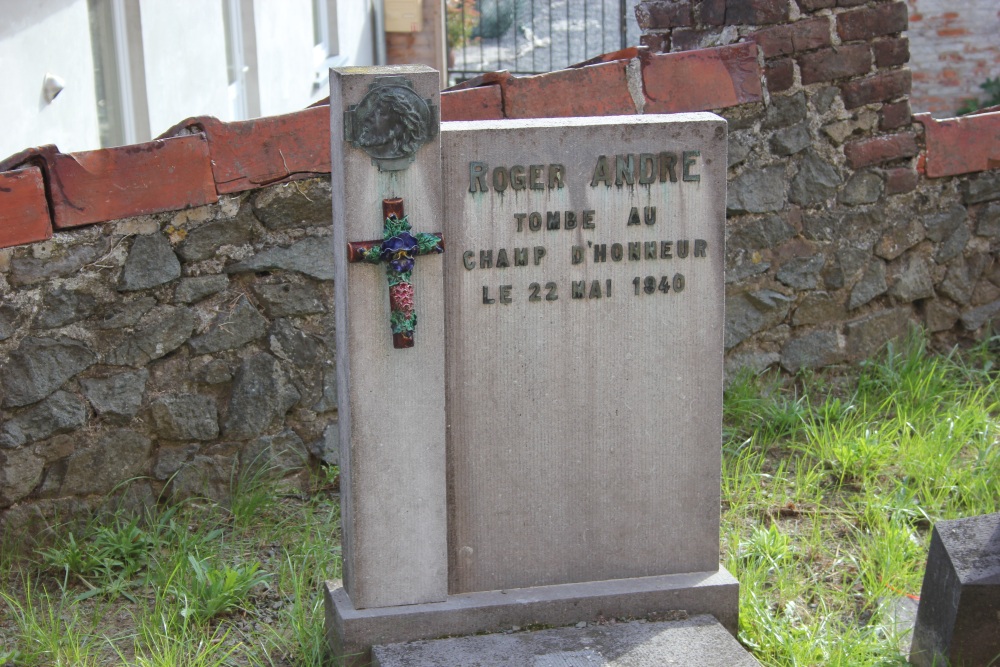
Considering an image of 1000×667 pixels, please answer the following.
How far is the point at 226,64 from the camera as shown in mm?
6988

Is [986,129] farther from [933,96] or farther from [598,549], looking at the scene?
[933,96]

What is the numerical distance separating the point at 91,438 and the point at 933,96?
802 centimetres

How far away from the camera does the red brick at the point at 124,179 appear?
11.1 ft

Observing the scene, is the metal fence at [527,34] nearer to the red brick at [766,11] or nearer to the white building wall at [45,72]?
the white building wall at [45,72]

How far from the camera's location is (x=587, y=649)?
2875 millimetres

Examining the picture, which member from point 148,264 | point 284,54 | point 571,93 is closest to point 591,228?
point 571,93

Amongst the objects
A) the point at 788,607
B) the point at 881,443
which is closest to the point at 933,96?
the point at 881,443

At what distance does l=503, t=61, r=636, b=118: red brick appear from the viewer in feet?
13.0

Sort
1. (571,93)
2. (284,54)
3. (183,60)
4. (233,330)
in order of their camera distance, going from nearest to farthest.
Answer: (233,330) < (571,93) < (183,60) < (284,54)

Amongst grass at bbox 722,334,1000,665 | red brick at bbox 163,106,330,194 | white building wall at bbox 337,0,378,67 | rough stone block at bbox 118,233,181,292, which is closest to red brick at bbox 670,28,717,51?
grass at bbox 722,334,1000,665

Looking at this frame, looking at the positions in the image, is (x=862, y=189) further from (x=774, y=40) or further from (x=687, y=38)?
(x=687, y=38)

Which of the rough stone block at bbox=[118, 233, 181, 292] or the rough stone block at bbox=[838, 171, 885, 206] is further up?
the rough stone block at bbox=[838, 171, 885, 206]

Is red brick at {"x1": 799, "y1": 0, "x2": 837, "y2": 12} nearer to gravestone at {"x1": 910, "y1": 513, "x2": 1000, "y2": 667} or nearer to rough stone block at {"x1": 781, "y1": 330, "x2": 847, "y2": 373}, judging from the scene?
rough stone block at {"x1": 781, "y1": 330, "x2": 847, "y2": 373}

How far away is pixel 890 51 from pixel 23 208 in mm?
3000
